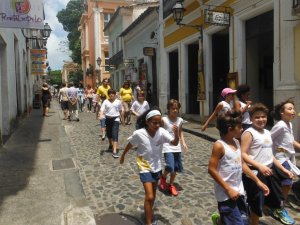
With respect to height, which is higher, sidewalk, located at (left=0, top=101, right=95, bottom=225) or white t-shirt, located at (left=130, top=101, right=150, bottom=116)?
white t-shirt, located at (left=130, top=101, right=150, bottom=116)

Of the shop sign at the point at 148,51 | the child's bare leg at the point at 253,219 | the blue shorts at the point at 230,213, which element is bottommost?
the child's bare leg at the point at 253,219

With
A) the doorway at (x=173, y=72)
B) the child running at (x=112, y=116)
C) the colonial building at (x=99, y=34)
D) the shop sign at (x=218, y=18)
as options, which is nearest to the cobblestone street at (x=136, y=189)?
the child running at (x=112, y=116)

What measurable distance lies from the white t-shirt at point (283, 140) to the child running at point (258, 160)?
48 cm

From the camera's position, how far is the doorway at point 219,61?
13875 millimetres

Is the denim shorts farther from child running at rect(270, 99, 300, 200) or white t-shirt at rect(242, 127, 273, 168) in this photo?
white t-shirt at rect(242, 127, 273, 168)

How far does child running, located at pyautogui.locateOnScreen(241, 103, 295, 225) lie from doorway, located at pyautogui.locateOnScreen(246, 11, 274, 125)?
679cm

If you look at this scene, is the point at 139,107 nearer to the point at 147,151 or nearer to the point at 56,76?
the point at 147,151

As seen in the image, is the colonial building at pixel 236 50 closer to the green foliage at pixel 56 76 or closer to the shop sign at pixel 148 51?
the shop sign at pixel 148 51

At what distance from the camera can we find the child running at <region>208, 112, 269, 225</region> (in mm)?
3272

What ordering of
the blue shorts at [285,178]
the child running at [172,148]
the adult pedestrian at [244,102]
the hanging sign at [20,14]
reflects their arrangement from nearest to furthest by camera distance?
the blue shorts at [285,178]
the child running at [172,148]
the adult pedestrian at [244,102]
the hanging sign at [20,14]

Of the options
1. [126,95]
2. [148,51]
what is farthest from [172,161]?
[148,51]

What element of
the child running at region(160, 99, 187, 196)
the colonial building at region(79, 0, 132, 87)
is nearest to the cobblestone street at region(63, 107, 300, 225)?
the child running at region(160, 99, 187, 196)

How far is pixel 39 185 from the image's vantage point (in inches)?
235

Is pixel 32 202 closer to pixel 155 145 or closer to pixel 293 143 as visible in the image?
pixel 155 145
